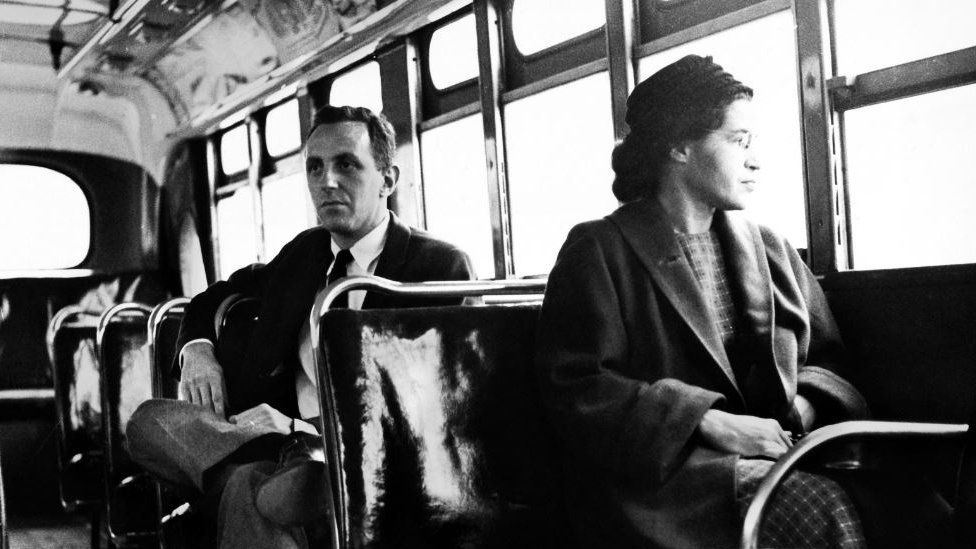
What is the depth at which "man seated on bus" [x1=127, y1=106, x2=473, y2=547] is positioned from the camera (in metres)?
2.27

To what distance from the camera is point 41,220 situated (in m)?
7.45

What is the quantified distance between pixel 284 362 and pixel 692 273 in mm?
1162

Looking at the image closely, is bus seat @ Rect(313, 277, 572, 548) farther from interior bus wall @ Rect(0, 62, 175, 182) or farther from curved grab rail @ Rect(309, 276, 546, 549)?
interior bus wall @ Rect(0, 62, 175, 182)

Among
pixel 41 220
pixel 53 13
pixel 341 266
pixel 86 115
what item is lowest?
pixel 341 266

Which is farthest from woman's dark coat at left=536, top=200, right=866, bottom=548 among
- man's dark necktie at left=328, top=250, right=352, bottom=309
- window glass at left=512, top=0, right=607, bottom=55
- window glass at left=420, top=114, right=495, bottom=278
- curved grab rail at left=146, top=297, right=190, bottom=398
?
window glass at left=420, top=114, right=495, bottom=278

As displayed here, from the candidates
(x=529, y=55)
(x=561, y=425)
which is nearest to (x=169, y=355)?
(x=529, y=55)

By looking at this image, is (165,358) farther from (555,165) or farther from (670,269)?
(670,269)

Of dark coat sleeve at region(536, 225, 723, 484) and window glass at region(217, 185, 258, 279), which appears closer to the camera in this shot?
dark coat sleeve at region(536, 225, 723, 484)

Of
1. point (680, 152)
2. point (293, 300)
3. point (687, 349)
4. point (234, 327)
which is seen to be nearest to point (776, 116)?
point (680, 152)

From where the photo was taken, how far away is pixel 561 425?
1.95 metres

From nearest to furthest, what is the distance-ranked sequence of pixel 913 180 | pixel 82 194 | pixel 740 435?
1. pixel 740 435
2. pixel 913 180
3. pixel 82 194

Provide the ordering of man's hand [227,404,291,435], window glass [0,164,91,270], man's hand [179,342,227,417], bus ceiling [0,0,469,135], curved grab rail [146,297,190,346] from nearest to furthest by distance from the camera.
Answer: man's hand [227,404,291,435], man's hand [179,342,227,417], curved grab rail [146,297,190,346], bus ceiling [0,0,469,135], window glass [0,164,91,270]

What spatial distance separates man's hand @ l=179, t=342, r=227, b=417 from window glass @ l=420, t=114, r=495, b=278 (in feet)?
5.03

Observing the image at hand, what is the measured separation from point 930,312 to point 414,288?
1.12 m
